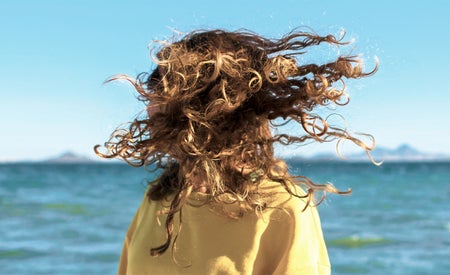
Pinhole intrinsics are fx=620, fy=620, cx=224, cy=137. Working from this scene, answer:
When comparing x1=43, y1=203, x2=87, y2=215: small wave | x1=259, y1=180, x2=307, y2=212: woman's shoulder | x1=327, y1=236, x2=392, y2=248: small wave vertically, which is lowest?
x1=259, y1=180, x2=307, y2=212: woman's shoulder

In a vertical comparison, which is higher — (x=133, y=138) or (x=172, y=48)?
(x=172, y=48)

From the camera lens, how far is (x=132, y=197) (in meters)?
19.3

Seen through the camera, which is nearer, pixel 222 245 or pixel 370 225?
pixel 222 245

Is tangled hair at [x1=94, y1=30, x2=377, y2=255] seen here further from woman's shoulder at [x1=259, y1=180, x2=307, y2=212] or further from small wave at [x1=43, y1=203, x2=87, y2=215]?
small wave at [x1=43, y1=203, x2=87, y2=215]

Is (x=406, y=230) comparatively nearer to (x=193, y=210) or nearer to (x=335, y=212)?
(x=335, y=212)

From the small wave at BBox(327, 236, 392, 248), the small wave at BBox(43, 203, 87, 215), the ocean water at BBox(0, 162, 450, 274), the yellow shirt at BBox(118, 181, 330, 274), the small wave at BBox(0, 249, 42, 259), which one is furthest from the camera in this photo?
the small wave at BBox(43, 203, 87, 215)

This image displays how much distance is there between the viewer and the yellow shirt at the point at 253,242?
190cm

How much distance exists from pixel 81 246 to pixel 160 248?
25.4ft

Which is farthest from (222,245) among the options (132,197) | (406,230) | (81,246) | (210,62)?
(132,197)

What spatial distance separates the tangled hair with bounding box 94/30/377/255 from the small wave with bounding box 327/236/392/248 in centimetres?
776

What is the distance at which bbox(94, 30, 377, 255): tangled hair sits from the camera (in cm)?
197

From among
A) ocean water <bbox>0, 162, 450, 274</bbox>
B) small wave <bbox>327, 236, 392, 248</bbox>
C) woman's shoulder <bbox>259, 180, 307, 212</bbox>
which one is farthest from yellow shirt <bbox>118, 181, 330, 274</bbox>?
small wave <bbox>327, 236, 392, 248</bbox>

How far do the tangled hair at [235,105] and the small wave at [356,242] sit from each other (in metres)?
7.76

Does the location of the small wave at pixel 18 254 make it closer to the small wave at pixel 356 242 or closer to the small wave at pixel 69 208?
the small wave at pixel 356 242
